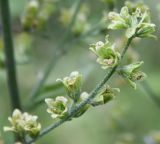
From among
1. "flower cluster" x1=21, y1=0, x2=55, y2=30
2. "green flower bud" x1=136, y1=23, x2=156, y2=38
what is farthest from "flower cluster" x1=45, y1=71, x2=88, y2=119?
"flower cluster" x1=21, y1=0, x2=55, y2=30

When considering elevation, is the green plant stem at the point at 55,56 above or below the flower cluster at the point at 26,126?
above

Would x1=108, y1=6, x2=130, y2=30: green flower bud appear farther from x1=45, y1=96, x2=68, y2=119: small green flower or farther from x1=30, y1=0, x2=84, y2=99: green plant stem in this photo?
x1=30, y1=0, x2=84, y2=99: green plant stem

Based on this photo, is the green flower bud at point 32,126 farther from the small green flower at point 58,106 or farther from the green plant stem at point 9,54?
the green plant stem at point 9,54

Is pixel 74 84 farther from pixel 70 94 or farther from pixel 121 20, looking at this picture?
pixel 121 20

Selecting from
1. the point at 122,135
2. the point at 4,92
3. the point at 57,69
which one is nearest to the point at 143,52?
the point at 57,69

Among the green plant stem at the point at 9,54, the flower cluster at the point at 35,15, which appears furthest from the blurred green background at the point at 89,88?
the green plant stem at the point at 9,54

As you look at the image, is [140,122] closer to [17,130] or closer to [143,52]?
[143,52]
